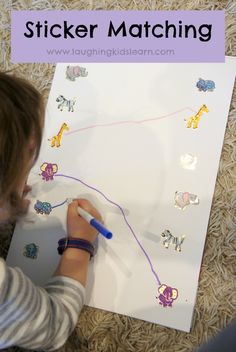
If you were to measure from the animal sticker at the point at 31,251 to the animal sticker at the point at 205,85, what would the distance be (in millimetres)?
373

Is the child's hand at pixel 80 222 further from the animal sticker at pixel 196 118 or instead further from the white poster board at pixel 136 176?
the animal sticker at pixel 196 118

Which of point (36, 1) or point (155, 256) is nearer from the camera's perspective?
point (155, 256)

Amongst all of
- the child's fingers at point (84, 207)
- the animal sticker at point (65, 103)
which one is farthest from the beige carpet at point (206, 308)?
the animal sticker at point (65, 103)

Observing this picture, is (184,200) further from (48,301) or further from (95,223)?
(48,301)

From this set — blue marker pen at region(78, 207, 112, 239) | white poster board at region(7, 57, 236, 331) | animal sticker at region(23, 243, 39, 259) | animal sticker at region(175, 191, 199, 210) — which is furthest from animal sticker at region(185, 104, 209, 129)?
animal sticker at region(23, 243, 39, 259)

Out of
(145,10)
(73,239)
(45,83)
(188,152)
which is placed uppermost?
(145,10)

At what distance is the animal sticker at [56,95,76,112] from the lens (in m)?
0.76

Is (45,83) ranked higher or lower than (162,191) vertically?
higher

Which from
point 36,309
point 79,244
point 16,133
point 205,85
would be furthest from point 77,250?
point 205,85

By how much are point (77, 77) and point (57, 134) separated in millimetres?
109

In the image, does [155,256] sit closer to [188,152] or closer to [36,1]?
[188,152]

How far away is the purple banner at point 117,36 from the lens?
753mm

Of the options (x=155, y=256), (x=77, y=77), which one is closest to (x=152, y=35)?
(x=77, y=77)

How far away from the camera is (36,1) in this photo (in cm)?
83
